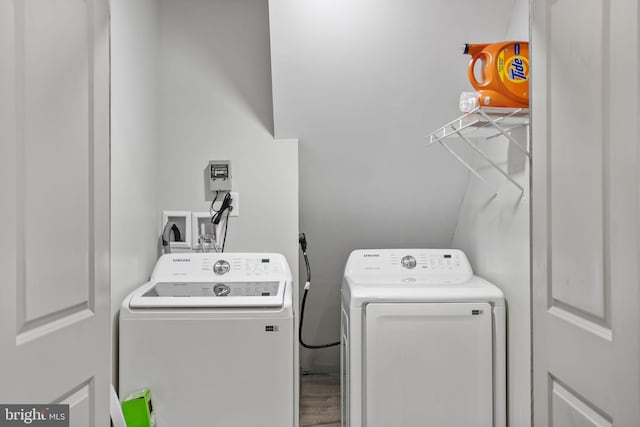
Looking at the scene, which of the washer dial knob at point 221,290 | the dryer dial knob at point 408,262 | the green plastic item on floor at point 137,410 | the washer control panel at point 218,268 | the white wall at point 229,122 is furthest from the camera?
the white wall at point 229,122

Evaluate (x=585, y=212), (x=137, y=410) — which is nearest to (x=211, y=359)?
(x=137, y=410)

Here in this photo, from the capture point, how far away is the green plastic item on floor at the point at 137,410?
1.60 metres

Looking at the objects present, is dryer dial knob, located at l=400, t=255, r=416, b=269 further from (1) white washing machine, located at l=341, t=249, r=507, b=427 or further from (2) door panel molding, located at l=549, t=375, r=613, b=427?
(2) door panel molding, located at l=549, t=375, r=613, b=427

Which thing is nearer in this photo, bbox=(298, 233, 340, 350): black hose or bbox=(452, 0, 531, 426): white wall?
bbox=(452, 0, 531, 426): white wall

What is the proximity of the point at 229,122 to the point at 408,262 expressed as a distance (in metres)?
1.26

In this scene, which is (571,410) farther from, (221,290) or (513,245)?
(221,290)

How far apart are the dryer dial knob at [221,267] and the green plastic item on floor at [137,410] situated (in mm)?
678

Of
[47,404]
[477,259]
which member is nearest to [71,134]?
[47,404]

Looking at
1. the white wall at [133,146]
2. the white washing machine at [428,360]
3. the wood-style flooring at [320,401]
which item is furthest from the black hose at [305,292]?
the white wall at [133,146]

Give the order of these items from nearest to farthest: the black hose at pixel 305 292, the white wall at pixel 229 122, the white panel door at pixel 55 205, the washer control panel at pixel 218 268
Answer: the white panel door at pixel 55 205 → the washer control panel at pixel 218 268 → the white wall at pixel 229 122 → the black hose at pixel 305 292

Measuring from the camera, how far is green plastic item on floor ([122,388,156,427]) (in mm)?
1600

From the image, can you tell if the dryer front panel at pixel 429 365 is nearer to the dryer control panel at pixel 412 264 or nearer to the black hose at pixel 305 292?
the dryer control panel at pixel 412 264

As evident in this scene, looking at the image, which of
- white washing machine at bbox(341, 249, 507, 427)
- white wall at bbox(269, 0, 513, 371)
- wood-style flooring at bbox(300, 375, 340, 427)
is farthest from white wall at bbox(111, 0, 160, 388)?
wood-style flooring at bbox(300, 375, 340, 427)

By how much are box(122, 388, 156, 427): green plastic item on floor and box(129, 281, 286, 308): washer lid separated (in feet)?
1.11
